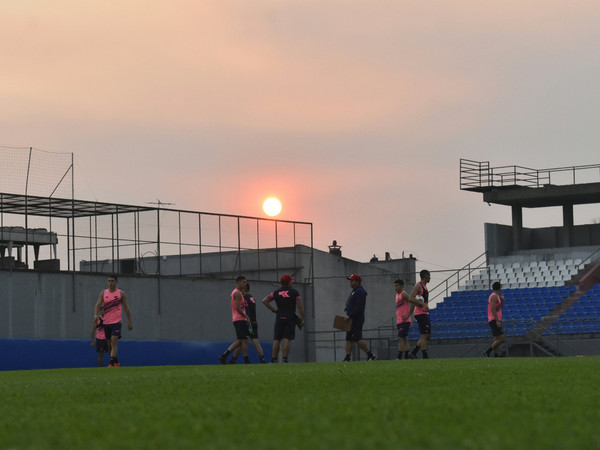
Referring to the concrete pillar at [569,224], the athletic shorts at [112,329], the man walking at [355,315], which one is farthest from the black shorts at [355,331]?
the concrete pillar at [569,224]

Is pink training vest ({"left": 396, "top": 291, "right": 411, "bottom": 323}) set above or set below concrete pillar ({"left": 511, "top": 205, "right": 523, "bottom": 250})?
below

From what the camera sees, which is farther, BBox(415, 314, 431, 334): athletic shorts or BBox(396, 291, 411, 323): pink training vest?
BBox(396, 291, 411, 323): pink training vest

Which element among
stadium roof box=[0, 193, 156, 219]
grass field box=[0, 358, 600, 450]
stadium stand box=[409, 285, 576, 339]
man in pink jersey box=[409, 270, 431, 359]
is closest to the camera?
grass field box=[0, 358, 600, 450]

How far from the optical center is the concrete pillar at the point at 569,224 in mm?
53875

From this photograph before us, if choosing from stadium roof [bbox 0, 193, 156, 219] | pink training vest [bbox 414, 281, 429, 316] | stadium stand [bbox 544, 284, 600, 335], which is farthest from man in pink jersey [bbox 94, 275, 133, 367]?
stadium stand [bbox 544, 284, 600, 335]

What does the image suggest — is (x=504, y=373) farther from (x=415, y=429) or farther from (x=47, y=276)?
(x=47, y=276)

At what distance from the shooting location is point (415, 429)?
6500 millimetres

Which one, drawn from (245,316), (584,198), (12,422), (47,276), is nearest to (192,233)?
(47,276)

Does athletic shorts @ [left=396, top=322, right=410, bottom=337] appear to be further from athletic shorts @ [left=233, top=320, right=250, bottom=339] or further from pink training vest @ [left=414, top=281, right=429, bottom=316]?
athletic shorts @ [left=233, top=320, right=250, bottom=339]

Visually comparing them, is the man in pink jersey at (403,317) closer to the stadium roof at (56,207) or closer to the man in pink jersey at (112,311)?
the man in pink jersey at (112,311)

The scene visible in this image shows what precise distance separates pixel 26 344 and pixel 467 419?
82.9ft

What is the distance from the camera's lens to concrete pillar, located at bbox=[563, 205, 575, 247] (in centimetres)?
5388

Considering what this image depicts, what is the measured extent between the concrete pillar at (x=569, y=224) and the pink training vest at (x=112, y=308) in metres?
35.2

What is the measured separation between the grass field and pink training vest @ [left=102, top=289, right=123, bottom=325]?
1014cm
